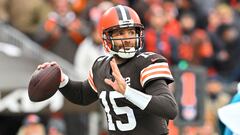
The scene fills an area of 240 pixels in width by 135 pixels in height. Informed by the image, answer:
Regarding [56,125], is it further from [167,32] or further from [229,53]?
[229,53]

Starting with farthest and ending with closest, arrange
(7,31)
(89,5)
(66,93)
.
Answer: (89,5), (7,31), (66,93)

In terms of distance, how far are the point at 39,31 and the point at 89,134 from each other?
1455 millimetres

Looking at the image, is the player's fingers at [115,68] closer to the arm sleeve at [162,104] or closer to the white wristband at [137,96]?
the white wristband at [137,96]

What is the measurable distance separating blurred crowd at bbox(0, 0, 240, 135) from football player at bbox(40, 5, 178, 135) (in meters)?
3.46

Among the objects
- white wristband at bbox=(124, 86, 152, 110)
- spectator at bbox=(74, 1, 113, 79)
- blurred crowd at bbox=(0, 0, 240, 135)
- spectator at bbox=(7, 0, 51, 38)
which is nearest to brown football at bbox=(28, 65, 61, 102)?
white wristband at bbox=(124, 86, 152, 110)

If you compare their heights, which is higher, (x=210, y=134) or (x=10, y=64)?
(x=10, y=64)

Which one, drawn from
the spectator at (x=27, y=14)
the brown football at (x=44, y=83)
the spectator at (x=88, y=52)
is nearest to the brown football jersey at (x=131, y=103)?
the brown football at (x=44, y=83)

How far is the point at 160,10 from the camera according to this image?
1233 cm

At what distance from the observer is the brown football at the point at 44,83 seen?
223 inches

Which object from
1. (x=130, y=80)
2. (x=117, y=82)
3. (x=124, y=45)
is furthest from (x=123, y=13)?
(x=117, y=82)

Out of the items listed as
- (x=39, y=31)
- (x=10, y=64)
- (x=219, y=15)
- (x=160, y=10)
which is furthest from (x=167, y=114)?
(x=219, y=15)

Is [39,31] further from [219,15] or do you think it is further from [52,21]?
[219,15]

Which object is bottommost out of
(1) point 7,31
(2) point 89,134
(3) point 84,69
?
(2) point 89,134

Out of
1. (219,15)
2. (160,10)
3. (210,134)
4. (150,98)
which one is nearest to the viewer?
(150,98)
